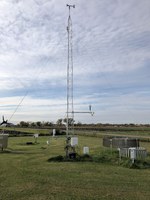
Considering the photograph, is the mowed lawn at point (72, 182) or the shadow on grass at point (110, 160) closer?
the mowed lawn at point (72, 182)

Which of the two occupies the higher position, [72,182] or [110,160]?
[110,160]

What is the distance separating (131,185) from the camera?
13.9m

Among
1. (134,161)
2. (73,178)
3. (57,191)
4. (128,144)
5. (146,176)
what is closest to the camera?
(57,191)

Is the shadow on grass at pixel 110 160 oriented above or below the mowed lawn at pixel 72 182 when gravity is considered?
above

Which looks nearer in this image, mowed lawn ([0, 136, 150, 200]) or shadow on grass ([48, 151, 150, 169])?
mowed lawn ([0, 136, 150, 200])

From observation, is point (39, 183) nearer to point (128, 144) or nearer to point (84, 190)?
point (84, 190)

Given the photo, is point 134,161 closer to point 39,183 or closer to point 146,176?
point 146,176

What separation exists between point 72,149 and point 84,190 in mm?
11819

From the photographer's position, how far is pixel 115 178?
50.7ft

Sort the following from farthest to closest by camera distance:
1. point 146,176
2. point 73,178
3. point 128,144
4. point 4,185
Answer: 1. point 128,144
2. point 146,176
3. point 73,178
4. point 4,185

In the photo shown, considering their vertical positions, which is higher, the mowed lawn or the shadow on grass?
the shadow on grass

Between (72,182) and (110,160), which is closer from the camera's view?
(72,182)

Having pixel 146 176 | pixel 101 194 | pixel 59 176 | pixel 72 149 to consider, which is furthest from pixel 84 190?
pixel 72 149

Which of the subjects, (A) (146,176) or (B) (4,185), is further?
(A) (146,176)
